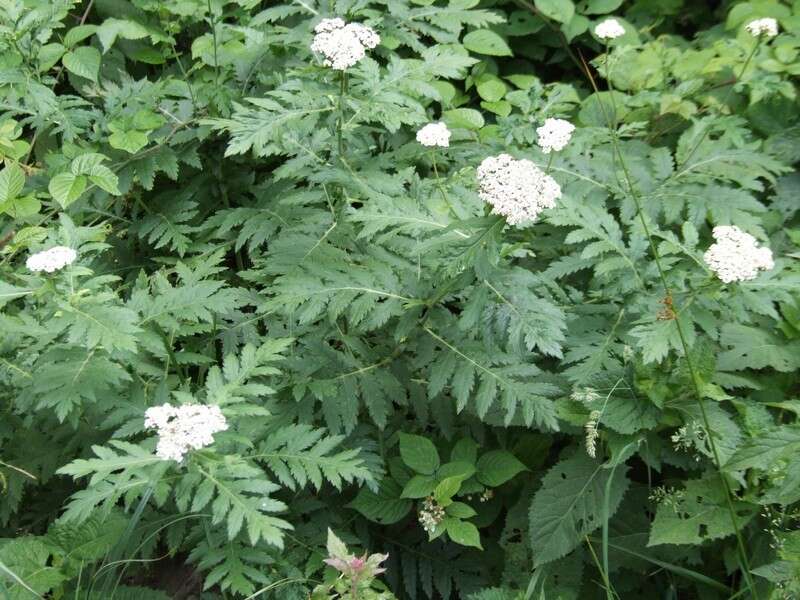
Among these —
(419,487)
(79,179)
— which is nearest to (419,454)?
(419,487)

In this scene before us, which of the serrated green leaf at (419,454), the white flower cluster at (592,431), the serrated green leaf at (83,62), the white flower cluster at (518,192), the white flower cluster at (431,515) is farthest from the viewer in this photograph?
the serrated green leaf at (83,62)

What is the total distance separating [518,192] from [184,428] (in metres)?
0.97

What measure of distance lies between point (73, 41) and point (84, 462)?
7.81 ft

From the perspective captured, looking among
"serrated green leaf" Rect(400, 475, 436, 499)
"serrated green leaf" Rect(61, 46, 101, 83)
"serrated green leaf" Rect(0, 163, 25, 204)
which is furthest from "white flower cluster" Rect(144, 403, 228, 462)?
"serrated green leaf" Rect(61, 46, 101, 83)

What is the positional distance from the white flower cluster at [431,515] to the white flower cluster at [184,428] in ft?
2.76

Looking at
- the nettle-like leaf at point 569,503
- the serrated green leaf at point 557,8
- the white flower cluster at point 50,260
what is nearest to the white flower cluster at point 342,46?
the white flower cluster at point 50,260

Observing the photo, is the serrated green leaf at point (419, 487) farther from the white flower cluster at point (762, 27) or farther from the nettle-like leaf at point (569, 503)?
the white flower cluster at point (762, 27)

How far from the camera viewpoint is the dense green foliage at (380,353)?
2.11 meters

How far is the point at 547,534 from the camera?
7.72 feet

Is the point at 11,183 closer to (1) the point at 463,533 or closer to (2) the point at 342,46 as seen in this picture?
(2) the point at 342,46

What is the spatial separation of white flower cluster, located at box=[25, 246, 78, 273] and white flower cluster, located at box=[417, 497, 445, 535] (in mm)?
1268

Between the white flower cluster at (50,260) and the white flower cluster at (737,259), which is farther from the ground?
the white flower cluster at (50,260)

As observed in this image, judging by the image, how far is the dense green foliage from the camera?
211 centimetres

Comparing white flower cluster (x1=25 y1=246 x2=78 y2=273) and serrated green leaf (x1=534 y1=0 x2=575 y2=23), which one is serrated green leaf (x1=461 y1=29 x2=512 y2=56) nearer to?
serrated green leaf (x1=534 y1=0 x2=575 y2=23)
